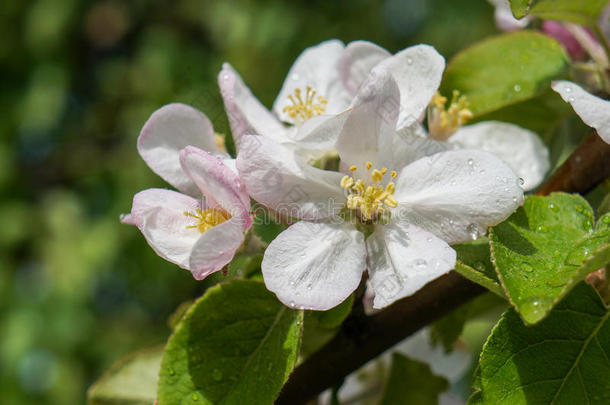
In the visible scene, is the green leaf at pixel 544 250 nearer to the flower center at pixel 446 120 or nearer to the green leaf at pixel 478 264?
the green leaf at pixel 478 264

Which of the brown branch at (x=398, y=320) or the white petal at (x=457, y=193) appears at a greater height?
the white petal at (x=457, y=193)

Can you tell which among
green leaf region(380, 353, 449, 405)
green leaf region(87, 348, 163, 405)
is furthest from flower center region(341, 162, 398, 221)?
green leaf region(87, 348, 163, 405)

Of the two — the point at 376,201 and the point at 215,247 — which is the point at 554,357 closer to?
the point at 376,201

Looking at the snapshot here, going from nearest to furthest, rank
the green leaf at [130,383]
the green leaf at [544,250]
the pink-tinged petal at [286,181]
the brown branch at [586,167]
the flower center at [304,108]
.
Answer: the green leaf at [544,250], the pink-tinged petal at [286,181], the brown branch at [586,167], the flower center at [304,108], the green leaf at [130,383]

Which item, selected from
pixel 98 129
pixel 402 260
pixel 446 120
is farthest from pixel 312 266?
pixel 98 129

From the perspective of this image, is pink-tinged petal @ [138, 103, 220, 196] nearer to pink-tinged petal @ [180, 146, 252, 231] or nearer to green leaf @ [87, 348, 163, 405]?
pink-tinged petal @ [180, 146, 252, 231]

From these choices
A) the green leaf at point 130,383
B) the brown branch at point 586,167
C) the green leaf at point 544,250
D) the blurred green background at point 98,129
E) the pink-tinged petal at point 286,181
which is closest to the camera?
the green leaf at point 544,250

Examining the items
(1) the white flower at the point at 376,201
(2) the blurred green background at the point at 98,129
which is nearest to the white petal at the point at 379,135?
(1) the white flower at the point at 376,201
